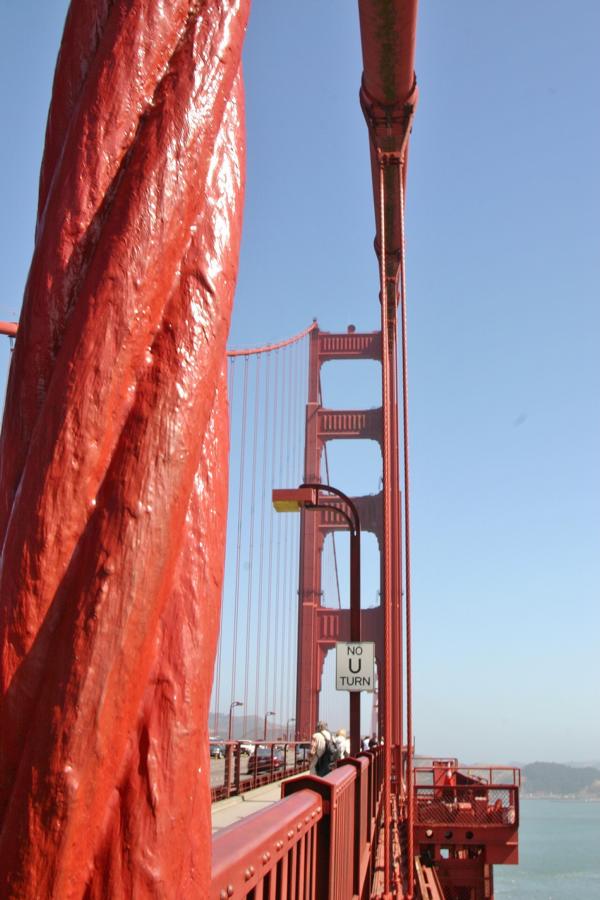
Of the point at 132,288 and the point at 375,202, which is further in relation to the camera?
the point at 375,202

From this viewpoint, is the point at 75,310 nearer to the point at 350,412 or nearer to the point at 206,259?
the point at 206,259

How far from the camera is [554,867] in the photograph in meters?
82.4

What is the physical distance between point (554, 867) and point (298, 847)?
9047cm

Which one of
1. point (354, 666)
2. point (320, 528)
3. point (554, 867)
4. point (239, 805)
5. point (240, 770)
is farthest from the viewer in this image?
point (554, 867)

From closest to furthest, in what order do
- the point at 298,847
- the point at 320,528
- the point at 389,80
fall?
the point at 298,847, the point at 389,80, the point at 320,528

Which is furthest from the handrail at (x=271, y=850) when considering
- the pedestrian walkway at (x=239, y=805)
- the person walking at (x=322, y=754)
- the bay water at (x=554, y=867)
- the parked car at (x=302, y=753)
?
the bay water at (x=554, y=867)

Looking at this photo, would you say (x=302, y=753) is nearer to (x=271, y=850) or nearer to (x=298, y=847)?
(x=298, y=847)

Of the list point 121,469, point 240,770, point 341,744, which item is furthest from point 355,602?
point 121,469

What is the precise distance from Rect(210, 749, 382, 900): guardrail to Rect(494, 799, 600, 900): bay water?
6602cm

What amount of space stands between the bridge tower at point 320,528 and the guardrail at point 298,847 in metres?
20.4

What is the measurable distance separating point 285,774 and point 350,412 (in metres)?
14.5

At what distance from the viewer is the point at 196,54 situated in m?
0.64

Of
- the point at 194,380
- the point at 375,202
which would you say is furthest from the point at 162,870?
the point at 375,202

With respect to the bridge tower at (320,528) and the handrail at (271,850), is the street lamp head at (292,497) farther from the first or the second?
the bridge tower at (320,528)
